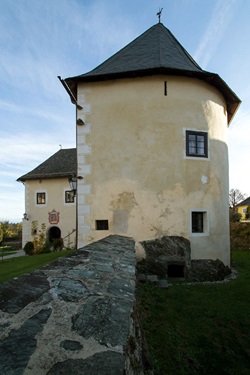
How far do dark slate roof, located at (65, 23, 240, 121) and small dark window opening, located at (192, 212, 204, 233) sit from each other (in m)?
4.46

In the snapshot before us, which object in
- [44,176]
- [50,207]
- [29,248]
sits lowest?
[29,248]

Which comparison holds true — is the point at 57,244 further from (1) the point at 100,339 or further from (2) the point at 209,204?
(1) the point at 100,339

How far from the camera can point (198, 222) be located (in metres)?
8.46

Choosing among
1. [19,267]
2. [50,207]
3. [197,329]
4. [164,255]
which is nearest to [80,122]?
[164,255]

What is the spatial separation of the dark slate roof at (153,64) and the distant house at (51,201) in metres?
12.1

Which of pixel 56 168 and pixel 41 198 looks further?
pixel 56 168

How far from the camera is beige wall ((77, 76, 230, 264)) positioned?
804 centimetres

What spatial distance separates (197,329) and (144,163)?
16.2ft

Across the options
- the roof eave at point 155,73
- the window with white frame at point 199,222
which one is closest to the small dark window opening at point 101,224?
the window with white frame at point 199,222

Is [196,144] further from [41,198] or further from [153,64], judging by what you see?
[41,198]

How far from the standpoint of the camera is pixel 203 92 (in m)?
8.62

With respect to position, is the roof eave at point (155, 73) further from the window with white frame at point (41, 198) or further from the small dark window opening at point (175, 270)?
the window with white frame at point (41, 198)

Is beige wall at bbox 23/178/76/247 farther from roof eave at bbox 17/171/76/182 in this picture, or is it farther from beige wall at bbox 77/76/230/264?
beige wall at bbox 77/76/230/264

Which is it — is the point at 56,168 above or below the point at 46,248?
above
